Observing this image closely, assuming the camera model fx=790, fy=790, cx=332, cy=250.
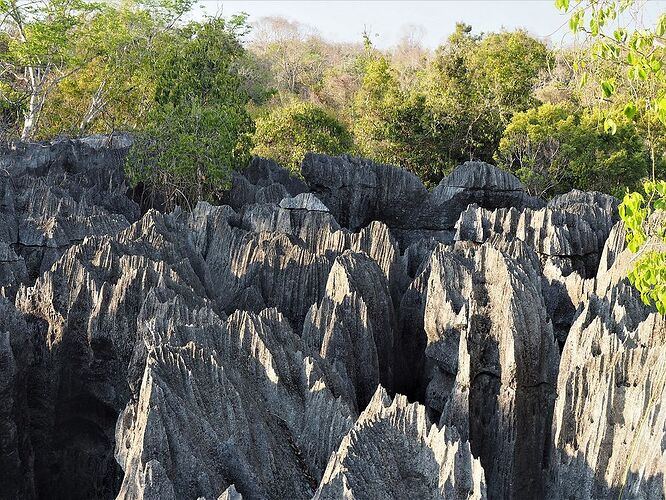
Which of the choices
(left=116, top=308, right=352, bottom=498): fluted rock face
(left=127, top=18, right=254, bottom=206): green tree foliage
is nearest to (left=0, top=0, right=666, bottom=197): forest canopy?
(left=127, top=18, right=254, bottom=206): green tree foliage

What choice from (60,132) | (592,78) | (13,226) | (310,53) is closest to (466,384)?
(592,78)

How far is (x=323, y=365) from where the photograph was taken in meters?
5.92

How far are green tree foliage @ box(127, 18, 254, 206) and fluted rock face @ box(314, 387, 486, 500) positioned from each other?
10.4 metres

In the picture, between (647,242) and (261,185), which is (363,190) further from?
(647,242)

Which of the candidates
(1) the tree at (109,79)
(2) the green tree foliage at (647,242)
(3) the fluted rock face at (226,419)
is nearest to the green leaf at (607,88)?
(2) the green tree foliage at (647,242)

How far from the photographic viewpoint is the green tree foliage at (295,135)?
2081 cm

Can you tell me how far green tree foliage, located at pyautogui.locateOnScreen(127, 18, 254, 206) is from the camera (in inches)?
567

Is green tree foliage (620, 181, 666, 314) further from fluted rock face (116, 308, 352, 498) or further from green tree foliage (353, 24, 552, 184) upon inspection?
green tree foliage (353, 24, 552, 184)

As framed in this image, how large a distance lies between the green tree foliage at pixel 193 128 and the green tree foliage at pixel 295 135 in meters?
4.61

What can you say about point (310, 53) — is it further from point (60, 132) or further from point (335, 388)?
point (335, 388)

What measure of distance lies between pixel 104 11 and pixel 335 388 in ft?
71.3

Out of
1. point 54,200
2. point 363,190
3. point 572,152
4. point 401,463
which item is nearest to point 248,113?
point 363,190

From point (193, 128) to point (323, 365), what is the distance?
31.4ft

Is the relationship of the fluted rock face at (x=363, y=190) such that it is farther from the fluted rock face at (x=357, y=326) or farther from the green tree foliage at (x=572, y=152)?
the fluted rock face at (x=357, y=326)
